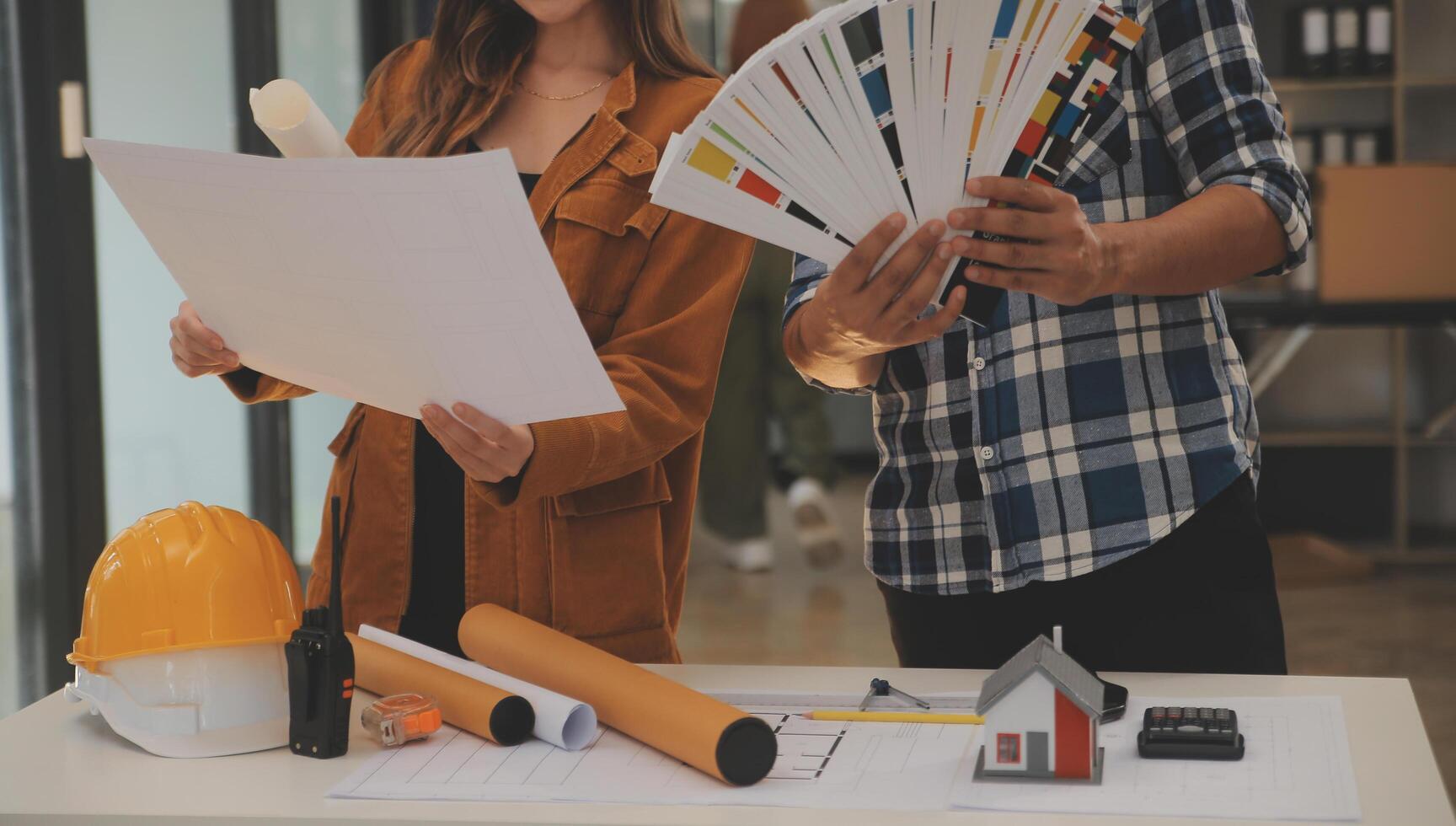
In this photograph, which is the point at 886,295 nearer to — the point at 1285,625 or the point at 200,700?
the point at 200,700

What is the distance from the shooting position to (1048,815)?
903 mm

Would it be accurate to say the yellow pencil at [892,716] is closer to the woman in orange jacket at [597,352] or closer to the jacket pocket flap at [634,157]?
the woman in orange jacket at [597,352]

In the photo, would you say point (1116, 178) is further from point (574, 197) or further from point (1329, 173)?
point (1329, 173)

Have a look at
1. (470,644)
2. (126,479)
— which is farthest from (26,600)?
(470,644)

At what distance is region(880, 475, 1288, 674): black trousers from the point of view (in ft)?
4.13

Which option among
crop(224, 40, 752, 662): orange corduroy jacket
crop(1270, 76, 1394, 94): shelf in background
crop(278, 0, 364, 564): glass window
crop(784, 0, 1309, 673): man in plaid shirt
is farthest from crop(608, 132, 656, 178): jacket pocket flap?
crop(1270, 76, 1394, 94): shelf in background

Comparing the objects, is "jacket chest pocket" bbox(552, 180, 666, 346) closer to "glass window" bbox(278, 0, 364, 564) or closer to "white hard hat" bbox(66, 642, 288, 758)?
"white hard hat" bbox(66, 642, 288, 758)

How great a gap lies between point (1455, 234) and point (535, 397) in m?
4.70

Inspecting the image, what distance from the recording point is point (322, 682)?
1065 mm

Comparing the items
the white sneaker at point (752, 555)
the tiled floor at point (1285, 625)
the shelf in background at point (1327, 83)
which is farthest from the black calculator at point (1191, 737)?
the shelf in background at point (1327, 83)

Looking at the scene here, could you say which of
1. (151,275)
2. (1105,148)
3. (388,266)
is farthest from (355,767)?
(151,275)

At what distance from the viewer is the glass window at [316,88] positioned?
13.2 feet

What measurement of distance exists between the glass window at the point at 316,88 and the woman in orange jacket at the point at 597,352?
8.49ft

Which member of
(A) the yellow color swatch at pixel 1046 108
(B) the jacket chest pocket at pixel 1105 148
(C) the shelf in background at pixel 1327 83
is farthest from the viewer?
(C) the shelf in background at pixel 1327 83
